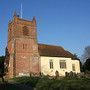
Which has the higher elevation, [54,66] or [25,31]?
[25,31]

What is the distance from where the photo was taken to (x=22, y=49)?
52031 millimetres

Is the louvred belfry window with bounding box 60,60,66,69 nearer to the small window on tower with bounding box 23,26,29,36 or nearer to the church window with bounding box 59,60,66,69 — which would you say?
the church window with bounding box 59,60,66,69

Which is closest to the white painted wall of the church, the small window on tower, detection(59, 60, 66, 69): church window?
the church

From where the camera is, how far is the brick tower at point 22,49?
50466mm

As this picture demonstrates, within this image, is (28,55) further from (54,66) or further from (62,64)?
(62,64)

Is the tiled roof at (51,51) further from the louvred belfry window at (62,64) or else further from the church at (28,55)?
the louvred belfry window at (62,64)

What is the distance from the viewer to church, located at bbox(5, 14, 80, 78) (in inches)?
1999

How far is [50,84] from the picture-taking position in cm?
1504

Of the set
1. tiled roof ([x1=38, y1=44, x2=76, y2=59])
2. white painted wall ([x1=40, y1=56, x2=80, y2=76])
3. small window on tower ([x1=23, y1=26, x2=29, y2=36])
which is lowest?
white painted wall ([x1=40, y1=56, x2=80, y2=76])

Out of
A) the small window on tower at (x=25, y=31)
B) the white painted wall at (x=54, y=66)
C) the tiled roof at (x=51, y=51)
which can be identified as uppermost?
the small window on tower at (x=25, y=31)

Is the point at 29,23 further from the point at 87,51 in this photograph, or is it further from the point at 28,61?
the point at 87,51

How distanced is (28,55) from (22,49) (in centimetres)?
215

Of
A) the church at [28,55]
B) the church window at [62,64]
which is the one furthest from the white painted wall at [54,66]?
the church window at [62,64]

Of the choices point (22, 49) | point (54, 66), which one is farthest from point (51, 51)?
point (22, 49)
